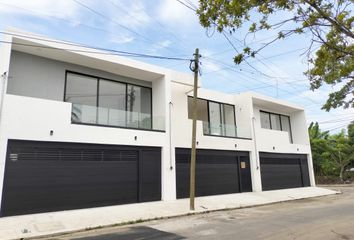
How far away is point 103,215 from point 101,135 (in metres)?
3.82

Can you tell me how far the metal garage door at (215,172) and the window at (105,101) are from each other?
138 inches

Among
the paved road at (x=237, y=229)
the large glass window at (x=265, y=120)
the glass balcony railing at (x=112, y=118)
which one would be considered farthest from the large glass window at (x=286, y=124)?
the paved road at (x=237, y=229)

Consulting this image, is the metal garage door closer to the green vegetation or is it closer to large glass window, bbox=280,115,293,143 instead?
large glass window, bbox=280,115,293,143

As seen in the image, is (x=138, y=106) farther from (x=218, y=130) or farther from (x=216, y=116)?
(x=216, y=116)

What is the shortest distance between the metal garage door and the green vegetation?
604 inches

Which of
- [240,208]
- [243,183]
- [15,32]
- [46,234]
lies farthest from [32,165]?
[243,183]

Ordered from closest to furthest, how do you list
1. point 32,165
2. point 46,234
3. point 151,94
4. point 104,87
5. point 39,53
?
point 46,234 < point 32,165 < point 39,53 < point 104,87 < point 151,94

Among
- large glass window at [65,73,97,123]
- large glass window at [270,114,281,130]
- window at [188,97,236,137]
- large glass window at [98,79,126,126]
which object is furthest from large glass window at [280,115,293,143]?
large glass window at [65,73,97,123]

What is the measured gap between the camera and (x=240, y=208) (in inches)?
575

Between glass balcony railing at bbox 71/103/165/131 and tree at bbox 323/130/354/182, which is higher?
glass balcony railing at bbox 71/103/165/131

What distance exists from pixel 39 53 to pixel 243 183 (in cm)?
1526

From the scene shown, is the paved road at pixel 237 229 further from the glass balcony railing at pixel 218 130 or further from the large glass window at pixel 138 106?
the glass balcony railing at pixel 218 130

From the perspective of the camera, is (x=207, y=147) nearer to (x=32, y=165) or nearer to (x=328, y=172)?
(x=32, y=165)

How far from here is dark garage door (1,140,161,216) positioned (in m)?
11.1
